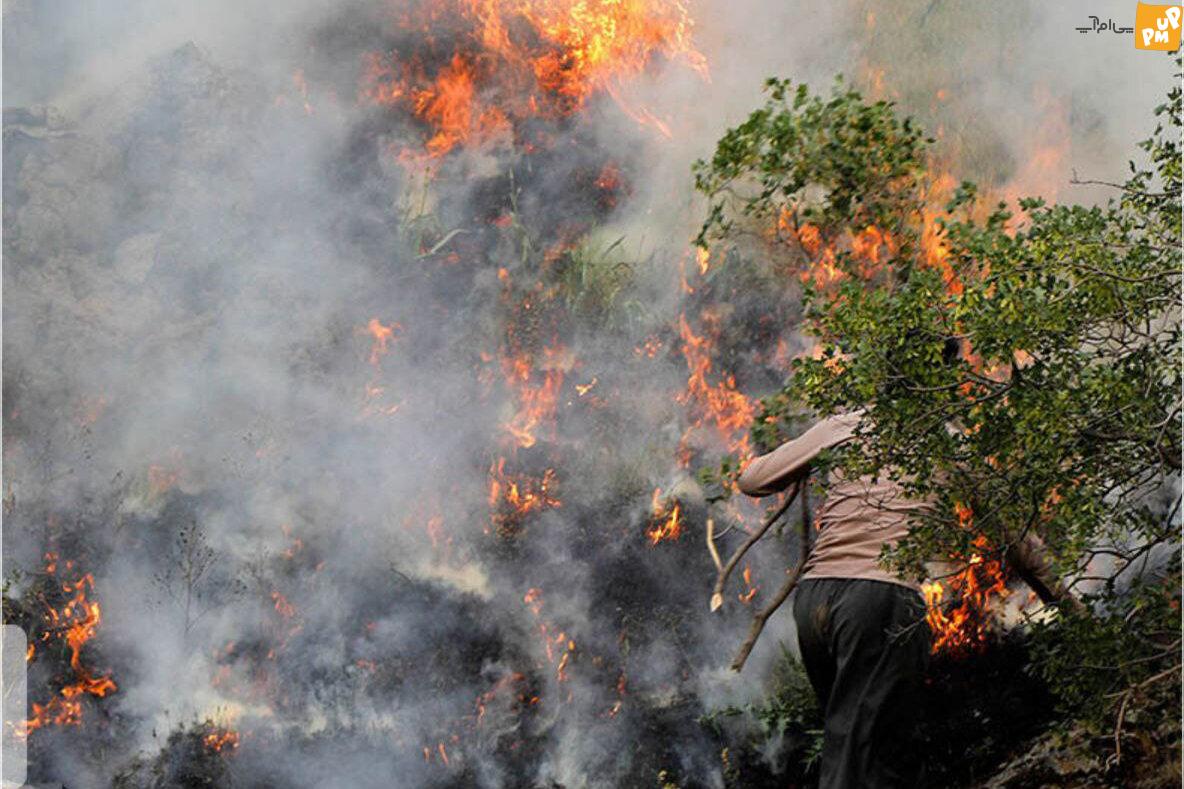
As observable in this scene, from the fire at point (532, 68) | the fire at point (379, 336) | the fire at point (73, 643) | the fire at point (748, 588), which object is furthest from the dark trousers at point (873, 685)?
the fire at point (532, 68)

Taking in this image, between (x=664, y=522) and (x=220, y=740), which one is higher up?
(x=664, y=522)

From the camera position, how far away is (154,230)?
845 centimetres

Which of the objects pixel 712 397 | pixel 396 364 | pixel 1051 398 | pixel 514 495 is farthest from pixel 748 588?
pixel 1051 398

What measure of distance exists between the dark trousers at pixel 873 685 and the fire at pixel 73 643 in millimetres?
4810

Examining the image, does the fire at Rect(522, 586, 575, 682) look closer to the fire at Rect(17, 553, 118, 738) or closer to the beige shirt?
the fire at Rect(17, 553, 118, 738)

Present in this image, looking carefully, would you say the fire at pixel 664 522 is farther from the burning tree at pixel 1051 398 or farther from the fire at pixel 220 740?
the burning tree at pixel 1051 398

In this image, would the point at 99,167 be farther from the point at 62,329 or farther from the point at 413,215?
the point at 413,215

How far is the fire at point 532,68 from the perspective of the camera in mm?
8914

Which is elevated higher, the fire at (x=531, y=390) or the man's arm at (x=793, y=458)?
the fire at (x=531, y=390)

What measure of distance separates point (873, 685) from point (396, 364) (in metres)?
4.73

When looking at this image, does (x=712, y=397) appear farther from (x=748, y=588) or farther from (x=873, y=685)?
(x=873, y=685)

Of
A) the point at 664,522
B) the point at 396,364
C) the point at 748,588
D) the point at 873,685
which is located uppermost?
the point at 396,364

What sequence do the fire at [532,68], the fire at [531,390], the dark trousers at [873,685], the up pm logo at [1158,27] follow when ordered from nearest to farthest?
1. the dark trousers at [873,685]
2. the up pm logo at [1158,27]
3. the fire at [531,390]
4. the fire at [532,68]

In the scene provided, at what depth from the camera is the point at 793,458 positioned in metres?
4.88
